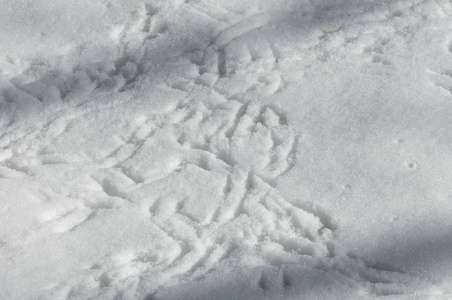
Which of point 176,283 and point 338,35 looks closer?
point 176,283

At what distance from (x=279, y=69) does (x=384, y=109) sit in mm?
A: 326

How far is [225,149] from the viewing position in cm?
159

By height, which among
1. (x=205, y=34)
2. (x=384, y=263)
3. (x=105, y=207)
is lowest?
(x=384, y=263)

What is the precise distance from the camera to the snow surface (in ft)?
4.35

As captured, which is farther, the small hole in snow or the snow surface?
the small hole in snow

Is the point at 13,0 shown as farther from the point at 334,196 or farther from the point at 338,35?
the point at 334,196

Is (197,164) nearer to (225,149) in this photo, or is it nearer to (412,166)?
(225,149)

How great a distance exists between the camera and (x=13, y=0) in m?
2.09

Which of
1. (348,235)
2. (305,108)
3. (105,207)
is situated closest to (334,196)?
(348,235)

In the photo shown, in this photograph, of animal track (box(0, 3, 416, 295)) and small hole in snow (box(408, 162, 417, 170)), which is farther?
small hole in snow (box(408, 162, 417, 170))

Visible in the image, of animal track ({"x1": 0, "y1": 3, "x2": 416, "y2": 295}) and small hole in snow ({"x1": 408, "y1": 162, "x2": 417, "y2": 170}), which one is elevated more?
animal track ({"x1": 0, "y1": 3, "x2": 416, "y2": 295})

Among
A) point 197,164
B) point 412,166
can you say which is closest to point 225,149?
point 197,164

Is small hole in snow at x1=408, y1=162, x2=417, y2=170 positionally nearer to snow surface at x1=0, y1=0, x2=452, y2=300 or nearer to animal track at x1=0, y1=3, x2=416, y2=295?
snow surface at x1=0, y1=0, x2=452, y2=300

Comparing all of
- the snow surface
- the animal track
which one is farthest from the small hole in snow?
the animal track
